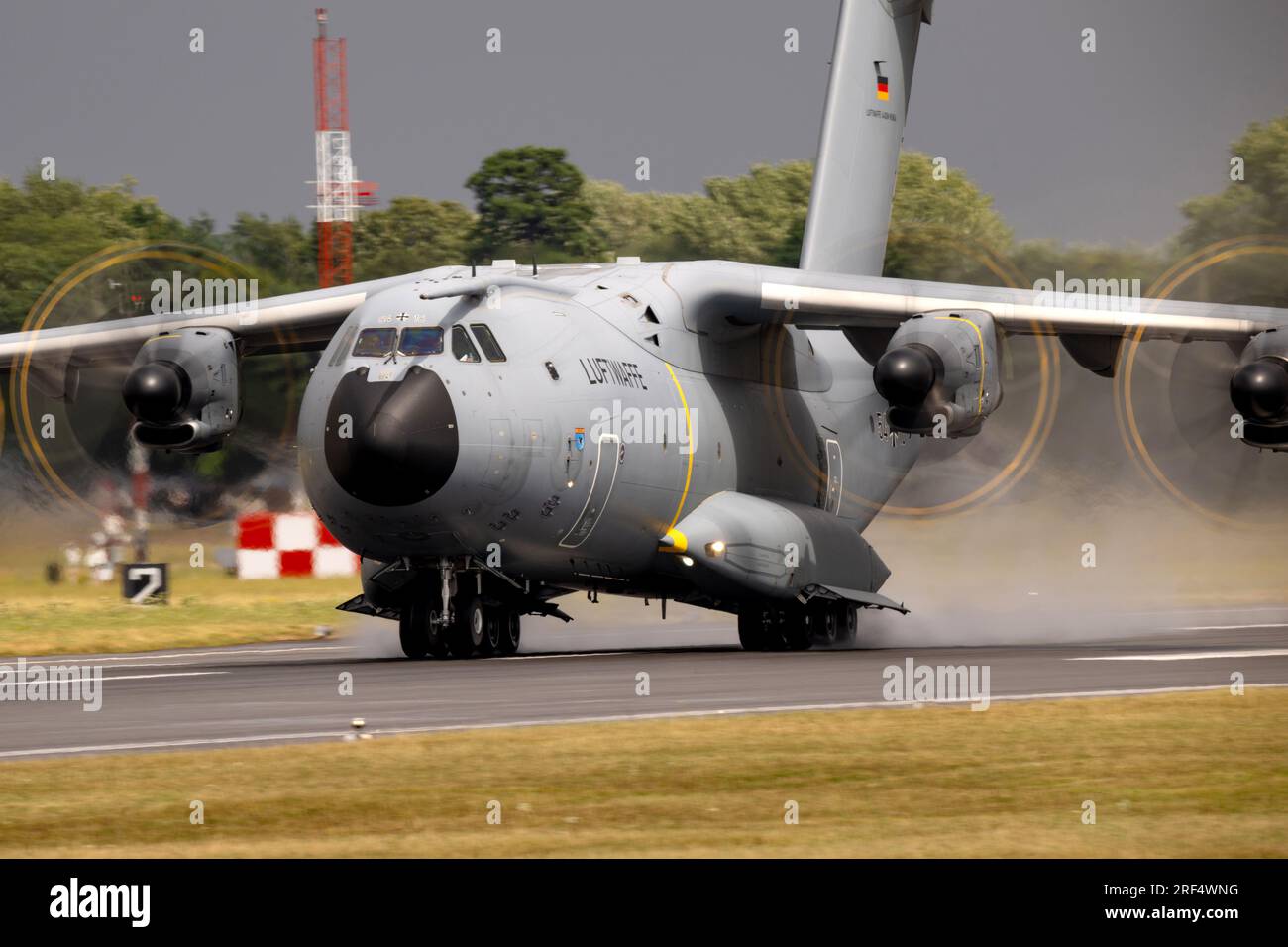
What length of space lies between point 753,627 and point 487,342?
5844mm

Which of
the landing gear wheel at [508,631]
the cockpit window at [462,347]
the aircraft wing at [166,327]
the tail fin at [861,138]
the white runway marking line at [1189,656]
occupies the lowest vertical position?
the white runway marking line at [1189,656]

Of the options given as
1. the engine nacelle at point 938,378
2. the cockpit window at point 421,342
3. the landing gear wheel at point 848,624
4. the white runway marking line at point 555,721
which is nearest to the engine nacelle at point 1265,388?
the engine nacelle at point 938,378

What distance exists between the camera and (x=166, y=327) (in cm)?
2391

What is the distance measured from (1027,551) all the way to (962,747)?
17442mm

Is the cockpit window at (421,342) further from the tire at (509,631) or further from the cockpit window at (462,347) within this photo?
the tire at (509,631)

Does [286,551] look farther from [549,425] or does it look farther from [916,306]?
[549,425]

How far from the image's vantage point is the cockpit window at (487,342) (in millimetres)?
20216

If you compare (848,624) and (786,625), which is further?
(848,624)

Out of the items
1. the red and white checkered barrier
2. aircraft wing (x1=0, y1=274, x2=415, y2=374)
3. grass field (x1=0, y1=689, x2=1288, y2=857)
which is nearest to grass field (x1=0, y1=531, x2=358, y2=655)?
the red and white checkered barrier

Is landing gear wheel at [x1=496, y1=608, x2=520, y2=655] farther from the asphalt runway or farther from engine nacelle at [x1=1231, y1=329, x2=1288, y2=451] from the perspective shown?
engine nacelle at [x1=1231, y1=329, x2=1288, y2=451]

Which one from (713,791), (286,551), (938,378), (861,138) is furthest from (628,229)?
(713,791)

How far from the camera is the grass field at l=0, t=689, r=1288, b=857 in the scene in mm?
9852

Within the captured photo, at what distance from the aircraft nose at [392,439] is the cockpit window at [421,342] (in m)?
0.45

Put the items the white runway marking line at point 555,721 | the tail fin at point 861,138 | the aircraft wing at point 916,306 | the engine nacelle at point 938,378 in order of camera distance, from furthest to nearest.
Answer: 1. the tail fin at point 861,138
2. the aircraft wing at point 916,306
3. the engine nacelle at point 938,378
4. the white runway marking line at point 555,721
